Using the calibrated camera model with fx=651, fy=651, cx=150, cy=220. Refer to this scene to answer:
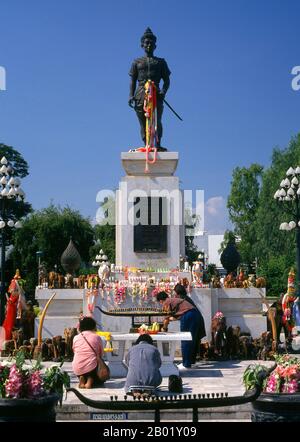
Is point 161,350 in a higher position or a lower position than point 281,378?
lower

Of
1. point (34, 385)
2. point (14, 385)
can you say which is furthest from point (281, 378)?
point (14, 385)

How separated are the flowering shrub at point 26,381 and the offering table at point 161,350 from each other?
17.0ft

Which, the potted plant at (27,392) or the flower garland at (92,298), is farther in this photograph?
the flower garland at (92,298)

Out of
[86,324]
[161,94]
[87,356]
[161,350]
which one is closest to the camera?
[87,356]

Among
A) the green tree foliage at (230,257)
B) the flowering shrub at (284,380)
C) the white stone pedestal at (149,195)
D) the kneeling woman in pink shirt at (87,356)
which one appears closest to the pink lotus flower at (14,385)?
→ the flowering shrub at (284,380)

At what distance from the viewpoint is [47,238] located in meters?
49.1

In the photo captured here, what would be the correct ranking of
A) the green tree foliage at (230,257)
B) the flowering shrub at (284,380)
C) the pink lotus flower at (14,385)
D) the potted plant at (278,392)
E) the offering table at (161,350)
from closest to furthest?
the pink lotus flower at (14,385) → the potted plant at (278,392) → the flowering shrub at (284,380) → the offering table at (161,350) → the green tree foliage at (230,257)

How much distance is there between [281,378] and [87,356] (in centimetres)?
481

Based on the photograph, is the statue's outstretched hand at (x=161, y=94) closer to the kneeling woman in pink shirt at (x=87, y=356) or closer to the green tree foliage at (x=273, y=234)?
the kneeling woman in pink shirt at (x=87, y=356)

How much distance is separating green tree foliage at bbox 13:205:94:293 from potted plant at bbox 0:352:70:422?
3915 cm

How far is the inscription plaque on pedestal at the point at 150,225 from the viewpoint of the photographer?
60.7ft

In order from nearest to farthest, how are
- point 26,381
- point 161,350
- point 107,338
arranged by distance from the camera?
point 26,381 → point 107,338 → point 161,350

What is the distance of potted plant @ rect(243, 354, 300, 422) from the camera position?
6.15 meters

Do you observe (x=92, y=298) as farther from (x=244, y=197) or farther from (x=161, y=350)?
(x=244, y=197)
